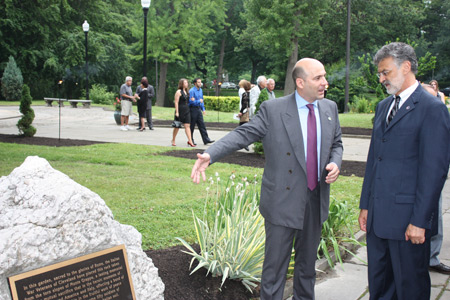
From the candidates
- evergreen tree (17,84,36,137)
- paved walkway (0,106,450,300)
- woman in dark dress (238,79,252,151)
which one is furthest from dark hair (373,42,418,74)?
evergreen tree (17,84,36,137)

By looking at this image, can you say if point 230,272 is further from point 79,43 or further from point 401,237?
point 79,43

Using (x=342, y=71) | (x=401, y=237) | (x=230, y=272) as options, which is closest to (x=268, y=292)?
(x=230, y=272)

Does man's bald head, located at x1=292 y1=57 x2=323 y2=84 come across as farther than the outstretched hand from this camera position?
Yes

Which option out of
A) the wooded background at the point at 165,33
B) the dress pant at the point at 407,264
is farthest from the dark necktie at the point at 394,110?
the wooded background at the point at 165,33

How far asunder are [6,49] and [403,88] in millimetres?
40712

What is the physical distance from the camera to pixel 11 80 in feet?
117

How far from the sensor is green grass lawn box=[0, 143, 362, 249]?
595 cm

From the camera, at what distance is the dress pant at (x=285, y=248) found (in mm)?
3537

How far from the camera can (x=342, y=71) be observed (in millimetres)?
36062

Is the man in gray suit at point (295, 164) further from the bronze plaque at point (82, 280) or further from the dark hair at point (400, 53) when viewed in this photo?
the bronze plaque at point (82, 280)

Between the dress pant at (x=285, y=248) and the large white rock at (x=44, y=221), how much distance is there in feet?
3.61

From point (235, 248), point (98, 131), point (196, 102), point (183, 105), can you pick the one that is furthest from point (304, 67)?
point (98, 131)

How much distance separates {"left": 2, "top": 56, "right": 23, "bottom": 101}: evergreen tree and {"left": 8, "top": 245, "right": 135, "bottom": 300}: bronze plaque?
1424 inches

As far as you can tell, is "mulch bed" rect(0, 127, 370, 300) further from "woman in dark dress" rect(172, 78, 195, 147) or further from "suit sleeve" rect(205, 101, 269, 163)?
"woman in dark dress" rect(172, 78, 195, 147)
